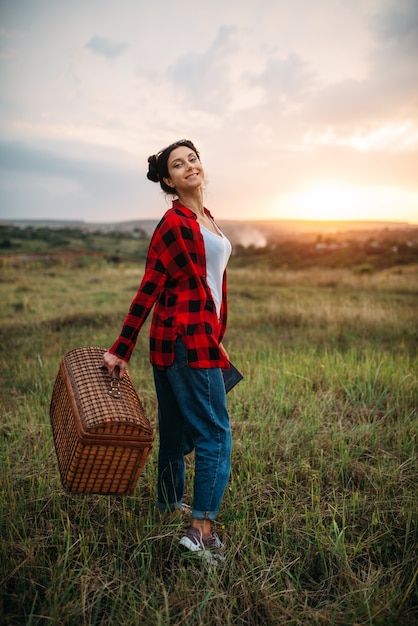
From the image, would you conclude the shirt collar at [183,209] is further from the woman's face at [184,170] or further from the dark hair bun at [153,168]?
the dark hair bun at [153,168]

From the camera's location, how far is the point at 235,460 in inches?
129

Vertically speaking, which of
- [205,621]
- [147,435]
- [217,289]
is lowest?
[205,621]

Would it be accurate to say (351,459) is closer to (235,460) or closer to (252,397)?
(235,460)

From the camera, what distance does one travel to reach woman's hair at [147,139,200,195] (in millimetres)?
2438

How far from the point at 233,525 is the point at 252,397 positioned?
1830 millimetres

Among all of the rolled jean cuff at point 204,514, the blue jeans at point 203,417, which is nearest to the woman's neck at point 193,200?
the blue jeans at point 203,417

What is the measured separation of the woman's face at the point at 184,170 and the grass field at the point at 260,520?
179 centimetres

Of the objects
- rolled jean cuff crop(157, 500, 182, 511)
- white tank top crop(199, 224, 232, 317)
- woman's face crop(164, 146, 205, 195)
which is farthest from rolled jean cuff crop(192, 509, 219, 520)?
woman's face crop(164, 146, 205, 195)

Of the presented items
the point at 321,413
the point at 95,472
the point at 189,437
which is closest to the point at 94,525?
the point at 95,472

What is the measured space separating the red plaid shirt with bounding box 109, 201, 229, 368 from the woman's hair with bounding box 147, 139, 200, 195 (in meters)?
0.31

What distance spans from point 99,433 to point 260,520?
45.7 inches

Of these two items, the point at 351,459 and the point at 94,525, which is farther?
the point at 351,459

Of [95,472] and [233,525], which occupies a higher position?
[95,472]

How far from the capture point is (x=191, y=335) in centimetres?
216
